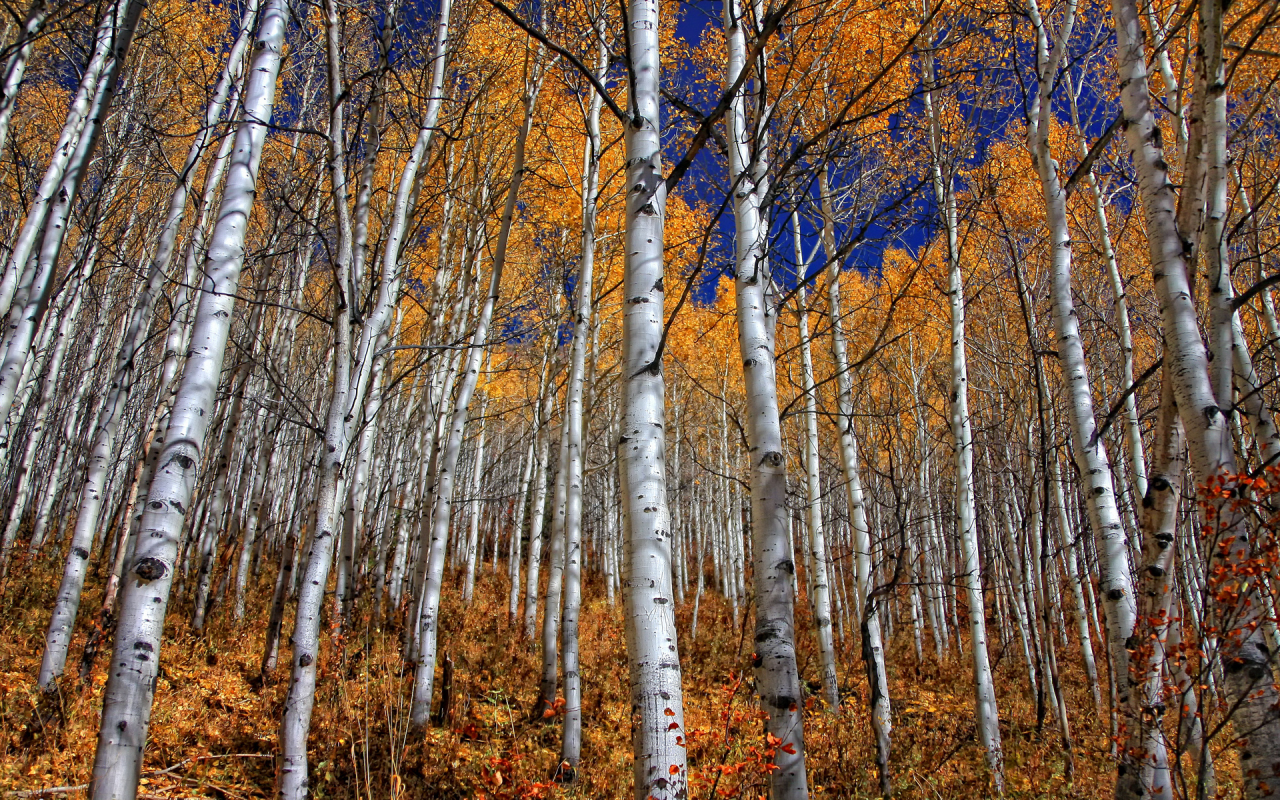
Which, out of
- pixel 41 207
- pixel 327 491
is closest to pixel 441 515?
pixel 327 491

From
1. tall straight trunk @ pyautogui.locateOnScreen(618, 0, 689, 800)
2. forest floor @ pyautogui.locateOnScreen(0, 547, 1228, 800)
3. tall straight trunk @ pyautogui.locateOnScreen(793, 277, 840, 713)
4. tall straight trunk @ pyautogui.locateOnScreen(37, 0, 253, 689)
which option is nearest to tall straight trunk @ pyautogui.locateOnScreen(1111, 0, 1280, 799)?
forest floor @ pyautogui.locateOnScreen(0, 547, 1228, 800)

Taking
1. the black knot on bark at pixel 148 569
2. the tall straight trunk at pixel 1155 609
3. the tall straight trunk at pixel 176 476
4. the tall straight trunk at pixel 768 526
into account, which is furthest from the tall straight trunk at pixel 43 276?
the tall straight trunk at pixel 1155 609

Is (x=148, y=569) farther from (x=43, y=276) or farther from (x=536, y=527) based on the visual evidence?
(x=536, y=527)

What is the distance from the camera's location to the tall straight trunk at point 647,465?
1834 mm

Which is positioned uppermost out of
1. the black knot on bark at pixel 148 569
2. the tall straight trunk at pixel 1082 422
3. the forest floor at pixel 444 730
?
the tall straight trunk at pixel 1082 422

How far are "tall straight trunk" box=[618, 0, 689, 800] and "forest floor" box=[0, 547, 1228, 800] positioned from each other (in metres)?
0.76

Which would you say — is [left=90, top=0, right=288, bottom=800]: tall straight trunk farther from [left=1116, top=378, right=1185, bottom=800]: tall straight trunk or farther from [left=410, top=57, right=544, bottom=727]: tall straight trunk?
[left=1116, top=378, right=1185, bottom=800]: tall straight trunk

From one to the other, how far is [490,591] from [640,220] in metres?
12.5

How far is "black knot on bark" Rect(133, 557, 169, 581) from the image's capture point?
214 cm

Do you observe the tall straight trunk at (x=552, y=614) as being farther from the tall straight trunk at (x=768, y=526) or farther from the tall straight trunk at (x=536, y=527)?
the tall straight trunk at (x=768, y=526)

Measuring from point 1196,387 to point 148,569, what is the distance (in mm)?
3898

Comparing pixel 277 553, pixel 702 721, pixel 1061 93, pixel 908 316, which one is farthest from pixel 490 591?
pixel 1061 93

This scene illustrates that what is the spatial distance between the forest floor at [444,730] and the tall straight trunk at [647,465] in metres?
0.76

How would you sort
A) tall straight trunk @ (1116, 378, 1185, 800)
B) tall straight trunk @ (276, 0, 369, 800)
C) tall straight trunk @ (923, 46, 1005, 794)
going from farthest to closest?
tall straight trunk @ (923, 46, 1005, 794)
tall straight trunk @ (276, 0, 369, 800)
tall straight trunk @ (1116, 378, 1185, 800)
